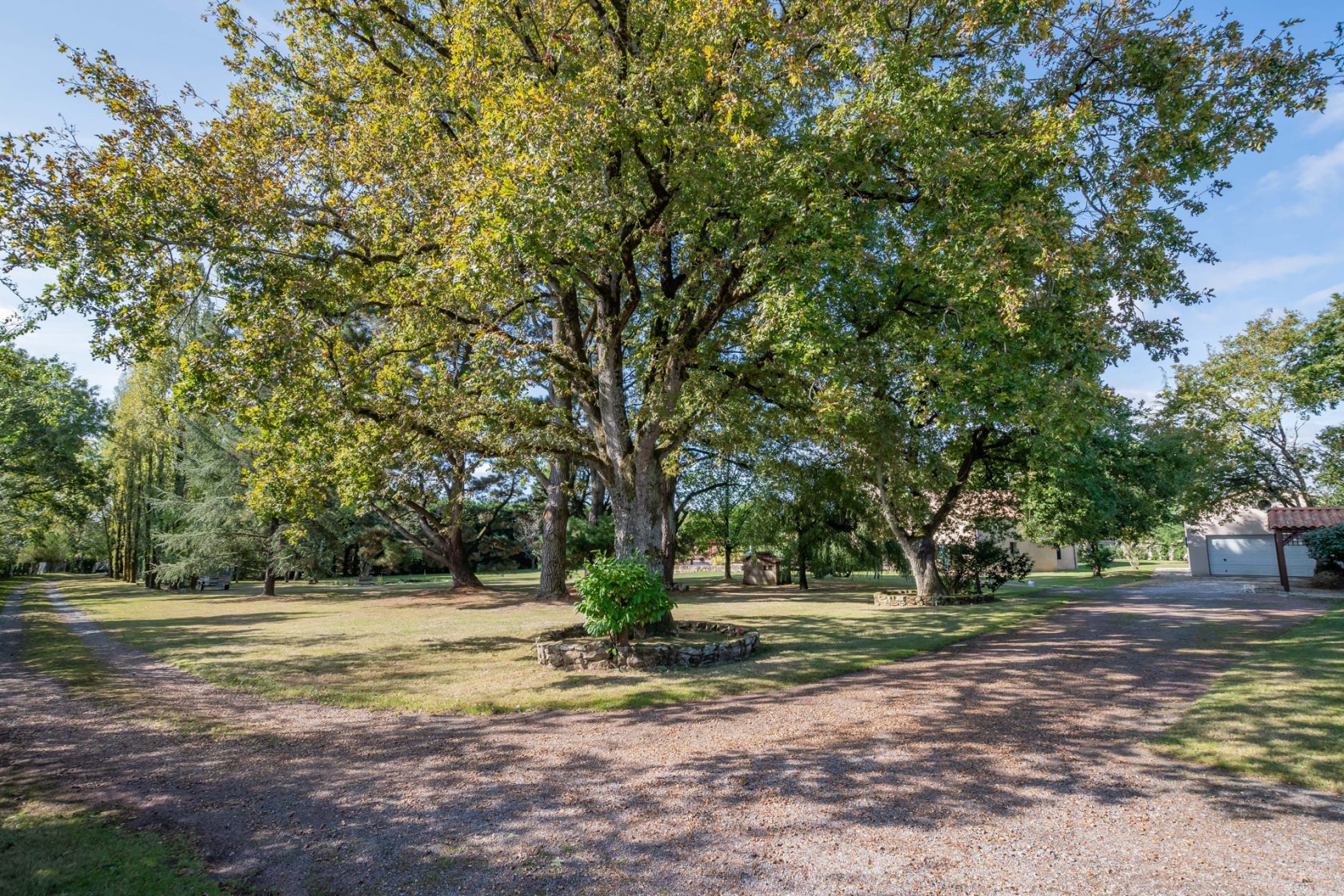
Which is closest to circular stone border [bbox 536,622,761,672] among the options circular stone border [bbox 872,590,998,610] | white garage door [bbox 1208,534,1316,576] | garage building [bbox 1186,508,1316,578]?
circular stone border [bbox 872,590,998,610]

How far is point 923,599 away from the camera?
793 inches

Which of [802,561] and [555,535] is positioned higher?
[555,535]

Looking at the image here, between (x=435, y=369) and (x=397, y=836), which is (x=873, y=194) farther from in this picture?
(x=397, y=836)

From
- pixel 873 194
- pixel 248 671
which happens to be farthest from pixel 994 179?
pixel 248 671

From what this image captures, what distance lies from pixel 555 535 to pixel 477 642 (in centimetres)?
849

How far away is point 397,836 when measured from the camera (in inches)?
170

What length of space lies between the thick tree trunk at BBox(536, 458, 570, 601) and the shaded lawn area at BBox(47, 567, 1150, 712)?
1.04 m

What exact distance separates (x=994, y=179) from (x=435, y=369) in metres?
10.2

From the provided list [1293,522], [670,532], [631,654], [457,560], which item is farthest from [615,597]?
[1293,522]

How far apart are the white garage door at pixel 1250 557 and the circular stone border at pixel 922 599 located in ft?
65.3

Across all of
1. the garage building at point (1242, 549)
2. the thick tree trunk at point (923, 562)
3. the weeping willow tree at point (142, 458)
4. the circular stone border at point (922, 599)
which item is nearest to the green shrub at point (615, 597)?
the circular stone border at point (922, 599)

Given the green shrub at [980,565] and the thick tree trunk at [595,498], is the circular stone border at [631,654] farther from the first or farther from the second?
the thick tree trunk at [595,498]

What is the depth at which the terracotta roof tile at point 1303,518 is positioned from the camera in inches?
890

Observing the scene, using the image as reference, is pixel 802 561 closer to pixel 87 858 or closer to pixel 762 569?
pixel 762 569
